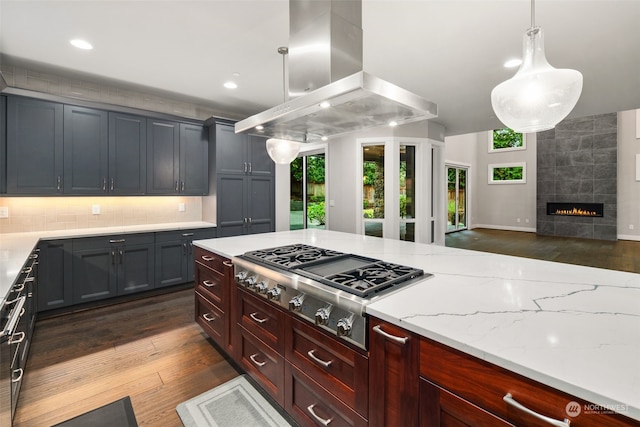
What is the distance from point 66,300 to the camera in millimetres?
3152

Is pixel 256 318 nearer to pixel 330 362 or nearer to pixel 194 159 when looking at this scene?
pixel 330 362

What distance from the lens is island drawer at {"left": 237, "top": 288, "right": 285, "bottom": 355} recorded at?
167cm

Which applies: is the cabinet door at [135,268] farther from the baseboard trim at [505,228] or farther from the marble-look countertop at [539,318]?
the baseboard trim at [505,228]

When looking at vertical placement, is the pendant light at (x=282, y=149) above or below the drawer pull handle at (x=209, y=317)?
above

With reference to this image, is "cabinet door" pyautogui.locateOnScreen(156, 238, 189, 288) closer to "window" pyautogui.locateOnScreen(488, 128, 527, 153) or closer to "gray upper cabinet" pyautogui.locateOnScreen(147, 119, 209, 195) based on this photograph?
"gray upper cabinet" pyautogui.locateOnScreen(147, 119, 209, 195)

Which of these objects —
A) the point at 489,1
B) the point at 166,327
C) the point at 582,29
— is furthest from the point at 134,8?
the point at 582,29

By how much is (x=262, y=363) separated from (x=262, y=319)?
0.89 ft

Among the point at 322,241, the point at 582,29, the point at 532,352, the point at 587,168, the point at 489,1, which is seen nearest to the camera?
the point at 532,352

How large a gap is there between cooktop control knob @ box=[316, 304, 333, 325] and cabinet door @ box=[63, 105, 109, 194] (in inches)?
136

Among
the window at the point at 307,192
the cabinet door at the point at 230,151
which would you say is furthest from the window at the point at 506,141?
the cabinet door at the point at 230,151

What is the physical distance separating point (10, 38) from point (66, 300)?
2.51 metres

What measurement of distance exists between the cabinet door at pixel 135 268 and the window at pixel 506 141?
10767mm

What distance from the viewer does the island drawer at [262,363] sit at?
5.46 ft

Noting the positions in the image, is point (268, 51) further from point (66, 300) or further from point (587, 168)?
point (587, 168)
